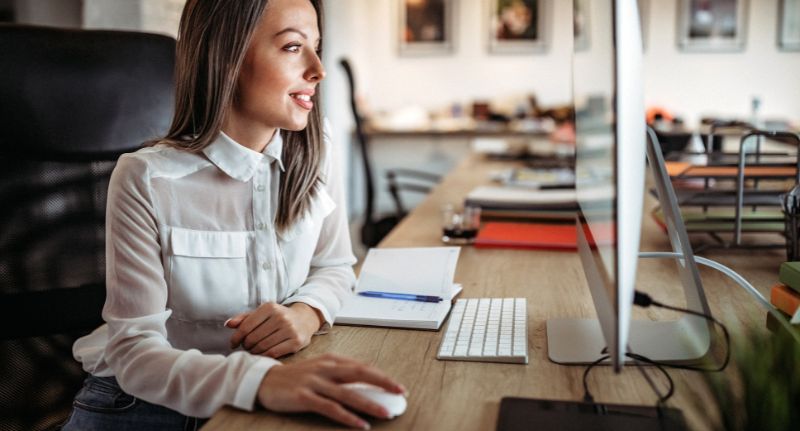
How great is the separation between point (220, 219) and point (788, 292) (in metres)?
0.79

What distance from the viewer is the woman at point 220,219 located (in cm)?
95

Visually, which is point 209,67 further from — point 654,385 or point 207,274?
point 654,385

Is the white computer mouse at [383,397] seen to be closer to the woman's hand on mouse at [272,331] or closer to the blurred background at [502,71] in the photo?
the woman's hand on mouse at [272,331]

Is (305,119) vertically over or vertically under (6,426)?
over

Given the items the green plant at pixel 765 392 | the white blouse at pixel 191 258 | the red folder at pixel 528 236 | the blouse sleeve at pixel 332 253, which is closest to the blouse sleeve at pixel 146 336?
the white blouse at pixel 191 258

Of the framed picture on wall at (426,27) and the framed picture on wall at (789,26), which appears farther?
the framed picture on wall at (426,27)

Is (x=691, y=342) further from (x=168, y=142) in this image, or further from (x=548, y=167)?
(x=548, y=167)

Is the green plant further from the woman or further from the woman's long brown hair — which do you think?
the woman's long brown hair

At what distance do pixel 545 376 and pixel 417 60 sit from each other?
5.40m

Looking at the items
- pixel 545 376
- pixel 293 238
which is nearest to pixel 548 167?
pixel 293 238

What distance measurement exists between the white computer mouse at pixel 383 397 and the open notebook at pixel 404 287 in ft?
0.97

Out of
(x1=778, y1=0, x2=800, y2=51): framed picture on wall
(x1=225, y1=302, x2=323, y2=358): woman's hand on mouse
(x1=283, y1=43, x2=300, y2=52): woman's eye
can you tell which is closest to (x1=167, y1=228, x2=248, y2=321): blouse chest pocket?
(x1=225, y1=302, x2=323, y2=358): woman's hand on mouse

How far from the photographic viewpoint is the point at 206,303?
1078 mm

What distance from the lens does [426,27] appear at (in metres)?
5.96
